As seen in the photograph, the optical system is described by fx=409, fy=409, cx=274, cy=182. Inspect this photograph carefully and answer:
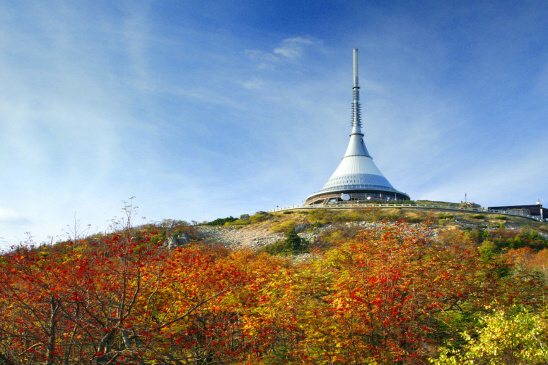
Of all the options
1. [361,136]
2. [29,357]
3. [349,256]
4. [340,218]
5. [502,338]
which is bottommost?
[29,357]

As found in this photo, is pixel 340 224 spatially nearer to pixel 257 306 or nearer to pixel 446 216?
pixel 446 216

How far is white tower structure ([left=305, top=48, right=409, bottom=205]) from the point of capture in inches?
2211

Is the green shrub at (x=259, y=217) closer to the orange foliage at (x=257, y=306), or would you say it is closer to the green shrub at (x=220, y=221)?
the green shrub at (x=220, y=221)

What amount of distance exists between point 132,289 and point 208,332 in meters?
2.50

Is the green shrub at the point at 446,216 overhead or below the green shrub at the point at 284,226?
overhead

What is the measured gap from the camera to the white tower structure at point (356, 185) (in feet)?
184

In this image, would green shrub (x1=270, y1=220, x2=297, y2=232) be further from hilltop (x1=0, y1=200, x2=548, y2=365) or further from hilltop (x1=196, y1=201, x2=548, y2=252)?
hilltop (x1=0, y1=200, x2=548, y2=365)

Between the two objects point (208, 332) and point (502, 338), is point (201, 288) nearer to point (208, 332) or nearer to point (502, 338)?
point (208, 332)

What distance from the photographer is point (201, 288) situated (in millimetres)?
10969

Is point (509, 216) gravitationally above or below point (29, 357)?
above

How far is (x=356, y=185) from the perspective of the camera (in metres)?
56.7

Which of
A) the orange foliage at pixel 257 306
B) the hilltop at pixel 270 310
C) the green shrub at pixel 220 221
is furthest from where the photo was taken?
the green shrub at pixel 220 221

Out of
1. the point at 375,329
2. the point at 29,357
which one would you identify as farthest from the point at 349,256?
the point at 29,357

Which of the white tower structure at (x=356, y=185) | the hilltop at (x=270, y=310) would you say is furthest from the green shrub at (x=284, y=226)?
the hilltop at (x=270, y=310)
